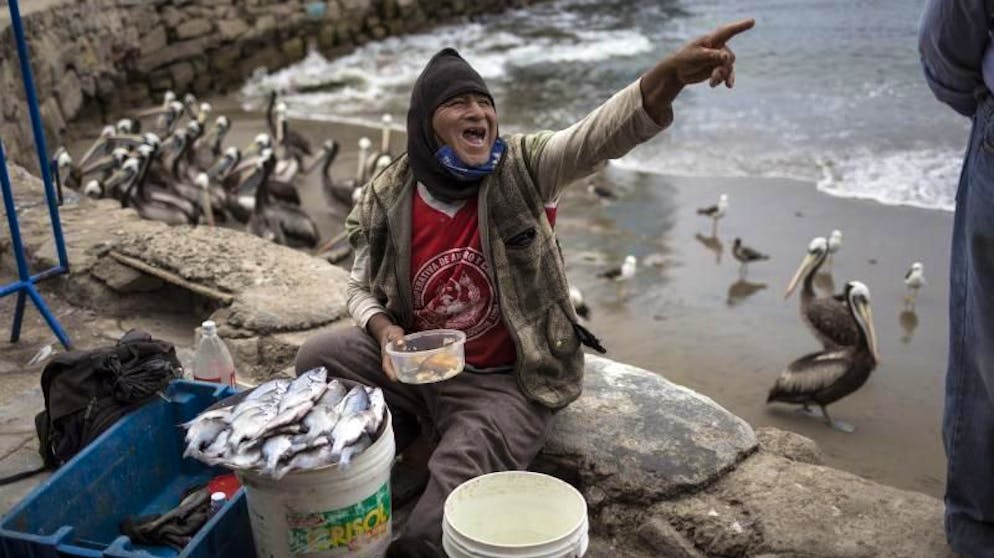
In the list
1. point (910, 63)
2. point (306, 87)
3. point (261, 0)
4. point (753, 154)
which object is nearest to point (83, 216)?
point (753, 154)

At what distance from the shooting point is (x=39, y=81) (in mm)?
10406

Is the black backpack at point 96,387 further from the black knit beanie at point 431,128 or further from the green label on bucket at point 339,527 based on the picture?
the black knit beanie at point 431,128

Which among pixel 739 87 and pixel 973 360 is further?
pixel 739 87

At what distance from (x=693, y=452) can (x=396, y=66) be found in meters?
15.2

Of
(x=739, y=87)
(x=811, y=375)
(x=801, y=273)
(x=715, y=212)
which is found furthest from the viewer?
(x=739, y=87)

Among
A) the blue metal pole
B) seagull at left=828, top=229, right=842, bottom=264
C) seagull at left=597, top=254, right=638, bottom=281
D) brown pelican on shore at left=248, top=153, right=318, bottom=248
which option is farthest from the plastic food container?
brown pelican on shore at left=248, top=153, right=318, bottom=248

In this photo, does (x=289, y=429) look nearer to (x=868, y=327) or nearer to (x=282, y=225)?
(x=868, y=327)

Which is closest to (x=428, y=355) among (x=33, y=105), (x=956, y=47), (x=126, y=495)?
(x=126, y=495)

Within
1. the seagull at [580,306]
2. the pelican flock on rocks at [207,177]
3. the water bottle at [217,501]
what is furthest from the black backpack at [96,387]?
the pelican flock on rocks at [207,177]

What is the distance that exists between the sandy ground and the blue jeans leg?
254cm

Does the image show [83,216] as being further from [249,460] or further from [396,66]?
[396,66]

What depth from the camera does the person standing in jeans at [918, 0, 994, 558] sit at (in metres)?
2.42

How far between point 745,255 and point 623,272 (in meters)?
1.07

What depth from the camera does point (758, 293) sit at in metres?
7.58
